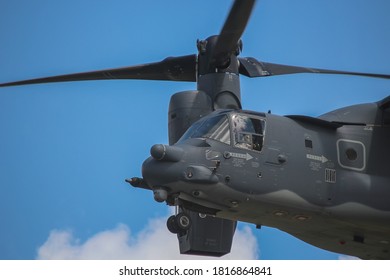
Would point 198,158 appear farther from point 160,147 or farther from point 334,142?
point 334,142

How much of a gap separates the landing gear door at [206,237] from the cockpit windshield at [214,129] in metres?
3.47

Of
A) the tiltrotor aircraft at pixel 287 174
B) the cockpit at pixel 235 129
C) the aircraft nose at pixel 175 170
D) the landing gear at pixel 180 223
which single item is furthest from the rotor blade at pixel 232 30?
the landing gear at pixel 180 223

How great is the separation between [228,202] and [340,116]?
145 inches

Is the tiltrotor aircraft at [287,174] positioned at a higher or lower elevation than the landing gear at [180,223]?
higher

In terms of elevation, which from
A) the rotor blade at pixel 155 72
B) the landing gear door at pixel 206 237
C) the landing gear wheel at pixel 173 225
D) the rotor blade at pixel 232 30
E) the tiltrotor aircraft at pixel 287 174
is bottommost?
the landing gear door at pixel 206 237

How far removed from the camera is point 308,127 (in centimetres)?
1695

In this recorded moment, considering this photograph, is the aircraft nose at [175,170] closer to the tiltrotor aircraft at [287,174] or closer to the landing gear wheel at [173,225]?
the tiltrotor aircraft at [287,174]

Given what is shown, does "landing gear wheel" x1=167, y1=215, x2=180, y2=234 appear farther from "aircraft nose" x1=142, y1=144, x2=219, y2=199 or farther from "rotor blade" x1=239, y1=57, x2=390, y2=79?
"rotor blade" x1=239, y1=57, x2=390, y2=79

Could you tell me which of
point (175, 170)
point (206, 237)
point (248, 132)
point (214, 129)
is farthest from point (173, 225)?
point (206, 237)

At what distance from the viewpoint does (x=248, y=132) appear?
1627 centimetres

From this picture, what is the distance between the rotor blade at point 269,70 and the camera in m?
21.0

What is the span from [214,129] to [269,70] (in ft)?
18.9

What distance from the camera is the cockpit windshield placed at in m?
16.1

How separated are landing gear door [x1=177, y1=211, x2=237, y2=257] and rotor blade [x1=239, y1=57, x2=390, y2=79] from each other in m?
4.18
